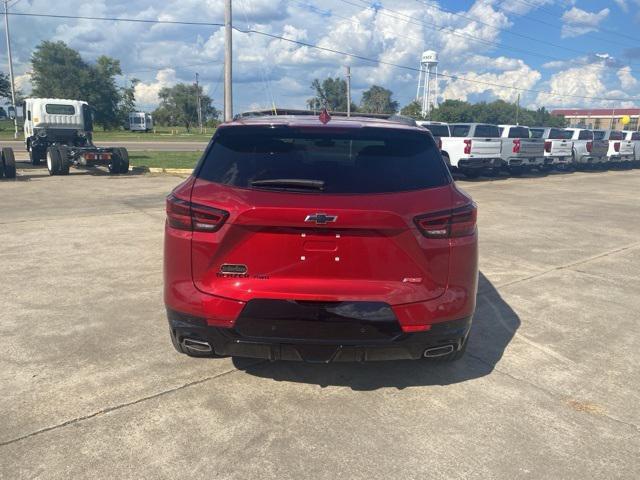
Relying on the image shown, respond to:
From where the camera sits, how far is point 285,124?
3.20 m

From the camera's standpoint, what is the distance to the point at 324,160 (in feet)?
10.2

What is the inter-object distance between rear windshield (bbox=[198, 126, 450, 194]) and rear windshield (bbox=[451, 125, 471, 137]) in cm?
1563

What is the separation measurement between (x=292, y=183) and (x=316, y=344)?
910 mm

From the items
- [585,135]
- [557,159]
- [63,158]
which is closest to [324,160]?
[63,158]

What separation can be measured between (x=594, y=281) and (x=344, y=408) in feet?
14.0

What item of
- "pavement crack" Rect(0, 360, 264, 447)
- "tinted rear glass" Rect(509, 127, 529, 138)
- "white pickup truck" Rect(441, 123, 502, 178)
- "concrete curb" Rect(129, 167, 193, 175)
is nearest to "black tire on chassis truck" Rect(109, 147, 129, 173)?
"concrete curb" Rect(129, 167, 193, 175)

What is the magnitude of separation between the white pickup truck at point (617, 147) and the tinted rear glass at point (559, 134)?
4.86 ft

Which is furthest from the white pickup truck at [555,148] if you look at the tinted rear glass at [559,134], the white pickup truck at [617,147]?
the white pickup truck at [617,147]

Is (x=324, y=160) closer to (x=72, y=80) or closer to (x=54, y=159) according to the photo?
(x=54, y=159)

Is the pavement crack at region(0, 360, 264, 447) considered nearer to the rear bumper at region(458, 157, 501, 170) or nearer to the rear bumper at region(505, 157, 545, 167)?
the rear bumper at region(458, 157, 501, 170)

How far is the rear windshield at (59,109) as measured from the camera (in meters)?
17.2

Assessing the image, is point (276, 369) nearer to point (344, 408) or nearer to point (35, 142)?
point (344, 408)

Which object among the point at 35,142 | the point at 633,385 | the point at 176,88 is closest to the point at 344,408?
the point at 633,385

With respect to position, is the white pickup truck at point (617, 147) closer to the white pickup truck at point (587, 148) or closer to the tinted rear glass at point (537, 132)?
the white pickup truck at point (587, 148)
